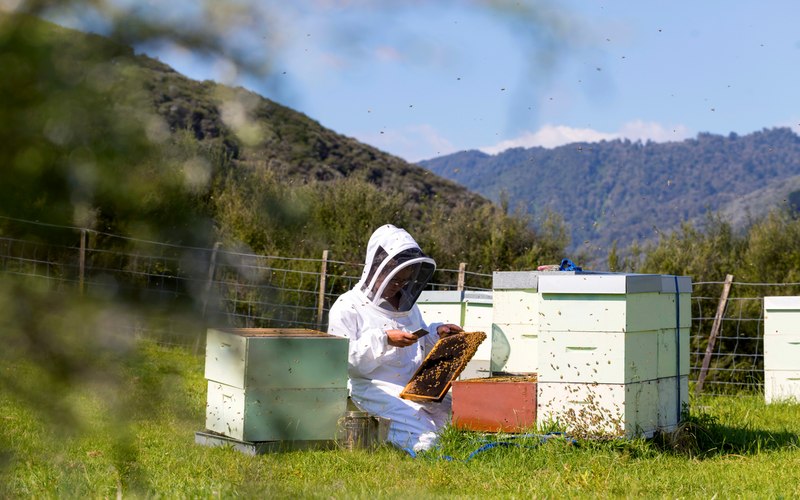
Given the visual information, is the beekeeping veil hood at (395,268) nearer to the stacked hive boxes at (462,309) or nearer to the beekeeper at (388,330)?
the beekeeper at (388,330)

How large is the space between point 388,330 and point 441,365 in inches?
16.8

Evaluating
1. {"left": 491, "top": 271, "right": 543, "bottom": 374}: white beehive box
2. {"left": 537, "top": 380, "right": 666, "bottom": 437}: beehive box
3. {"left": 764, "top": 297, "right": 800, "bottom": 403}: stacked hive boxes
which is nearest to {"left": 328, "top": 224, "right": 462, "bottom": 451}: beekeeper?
{"left": 491, "top": 271, "right": 543, "bottom": 374}: white beehive box

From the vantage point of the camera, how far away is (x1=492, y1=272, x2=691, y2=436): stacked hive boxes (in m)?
5.58

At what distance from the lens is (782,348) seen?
360 inches

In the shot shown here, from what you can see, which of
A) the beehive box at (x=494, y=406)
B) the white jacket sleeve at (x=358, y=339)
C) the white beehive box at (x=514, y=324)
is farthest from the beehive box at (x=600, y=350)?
A: the white jacket sleeve at (x=358, y=339)

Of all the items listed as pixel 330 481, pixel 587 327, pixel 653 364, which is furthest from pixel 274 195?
pixel 653 364

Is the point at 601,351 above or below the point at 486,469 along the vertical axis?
above

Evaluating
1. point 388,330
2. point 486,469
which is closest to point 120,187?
point 486,469

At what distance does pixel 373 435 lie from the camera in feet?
19.2

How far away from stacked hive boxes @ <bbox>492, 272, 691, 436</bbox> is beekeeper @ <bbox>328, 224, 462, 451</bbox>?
84cm

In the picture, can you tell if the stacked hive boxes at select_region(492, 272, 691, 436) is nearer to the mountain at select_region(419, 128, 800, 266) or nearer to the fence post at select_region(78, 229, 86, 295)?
the fence post at select_region(78, 229, 86, 295)

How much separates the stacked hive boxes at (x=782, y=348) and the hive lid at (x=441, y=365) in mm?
4148

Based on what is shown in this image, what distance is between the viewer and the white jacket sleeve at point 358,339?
6.17 metres

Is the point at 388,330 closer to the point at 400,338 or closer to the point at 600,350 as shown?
the point at 400,338
